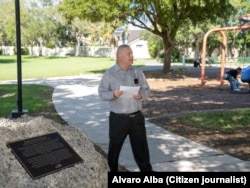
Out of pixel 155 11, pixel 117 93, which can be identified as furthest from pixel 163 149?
pixel 155 11

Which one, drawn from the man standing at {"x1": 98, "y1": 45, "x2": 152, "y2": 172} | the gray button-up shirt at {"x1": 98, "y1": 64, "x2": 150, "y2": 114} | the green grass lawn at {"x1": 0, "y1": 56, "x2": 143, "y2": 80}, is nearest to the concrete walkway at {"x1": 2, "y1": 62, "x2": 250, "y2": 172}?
the man standing at {"x1": 98, "y1": 45, "x2": 152, "y2": 172}

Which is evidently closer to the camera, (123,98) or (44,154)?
(44,154)

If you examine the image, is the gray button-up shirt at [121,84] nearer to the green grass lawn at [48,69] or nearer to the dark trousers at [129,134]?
the dark trousers at [129,134]

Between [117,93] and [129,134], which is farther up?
[117,93]

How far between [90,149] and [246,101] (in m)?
Result: 8.96

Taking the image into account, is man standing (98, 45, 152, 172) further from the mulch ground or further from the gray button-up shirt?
the mulch ground

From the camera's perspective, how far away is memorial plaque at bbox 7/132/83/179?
13.3 feet

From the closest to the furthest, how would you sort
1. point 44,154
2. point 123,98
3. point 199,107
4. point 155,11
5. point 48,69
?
point 44,154 < point 123,98 < point 199,107 < point 155,11 < point 48,69

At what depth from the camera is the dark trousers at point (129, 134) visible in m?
4.63

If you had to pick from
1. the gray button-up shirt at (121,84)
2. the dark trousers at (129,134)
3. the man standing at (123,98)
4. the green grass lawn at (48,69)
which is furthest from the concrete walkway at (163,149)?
the green grass lawn at (48,69)

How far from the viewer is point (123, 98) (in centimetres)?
454

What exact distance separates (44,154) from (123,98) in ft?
3.51

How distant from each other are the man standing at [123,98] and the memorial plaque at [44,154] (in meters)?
0.60

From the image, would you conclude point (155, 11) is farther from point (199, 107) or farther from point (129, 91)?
point (129, 91)
